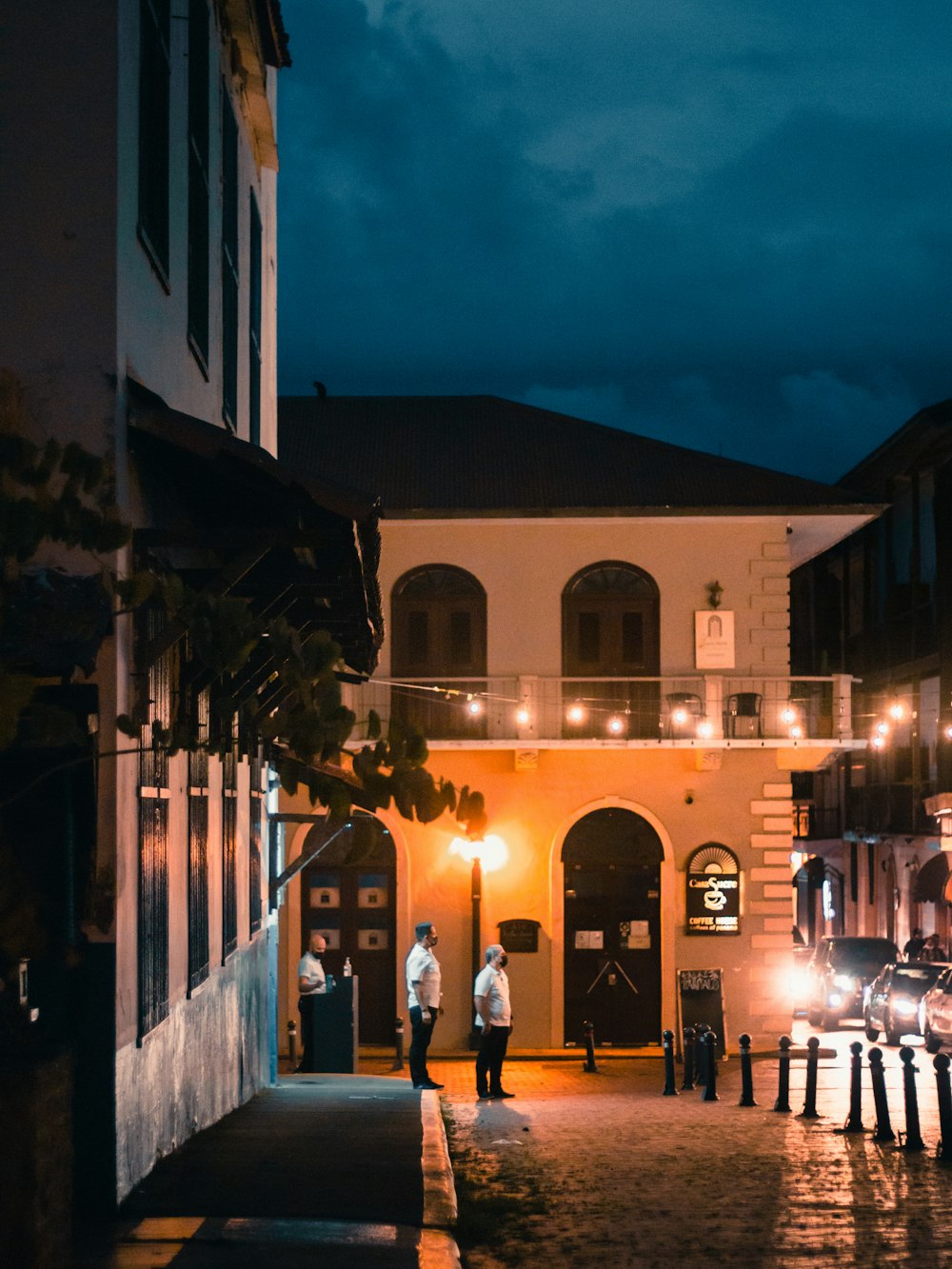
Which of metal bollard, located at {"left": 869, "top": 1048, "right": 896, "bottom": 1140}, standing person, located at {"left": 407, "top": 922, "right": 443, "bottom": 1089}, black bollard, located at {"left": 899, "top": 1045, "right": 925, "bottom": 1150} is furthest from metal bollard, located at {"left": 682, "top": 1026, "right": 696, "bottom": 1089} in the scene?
black bollard, located at {"left": 899, "top": 1045, "right": 925, "bottom": 1150}

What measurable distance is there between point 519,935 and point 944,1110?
40.4 ft

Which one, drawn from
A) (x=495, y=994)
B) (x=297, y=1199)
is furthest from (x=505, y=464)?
(x=297, y=1199)

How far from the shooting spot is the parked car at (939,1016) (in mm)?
24766

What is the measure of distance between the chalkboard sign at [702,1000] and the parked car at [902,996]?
4738 millimetres

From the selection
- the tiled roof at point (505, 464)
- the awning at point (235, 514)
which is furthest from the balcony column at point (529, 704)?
the awning at point (235, 514)

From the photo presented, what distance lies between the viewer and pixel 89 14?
9477 mm

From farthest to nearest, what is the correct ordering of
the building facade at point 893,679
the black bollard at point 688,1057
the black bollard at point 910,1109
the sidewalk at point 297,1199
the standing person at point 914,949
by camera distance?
the building facade at point 893,679 → the standing person at point 914,949 → the black bollard at point 688,1057 → the black bollard at point 910,1109 → the sidewalk at point 297,1199

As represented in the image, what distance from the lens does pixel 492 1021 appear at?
20.4m

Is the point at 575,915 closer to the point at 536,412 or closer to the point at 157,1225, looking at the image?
the point at 536,412

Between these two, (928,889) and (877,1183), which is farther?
(928,889)

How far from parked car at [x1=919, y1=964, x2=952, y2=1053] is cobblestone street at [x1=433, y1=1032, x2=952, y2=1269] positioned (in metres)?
4.15

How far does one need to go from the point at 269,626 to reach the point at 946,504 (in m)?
36.2

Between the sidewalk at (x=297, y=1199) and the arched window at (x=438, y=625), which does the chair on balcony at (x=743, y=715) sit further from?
the sidewalk at (x=297, y=1199)

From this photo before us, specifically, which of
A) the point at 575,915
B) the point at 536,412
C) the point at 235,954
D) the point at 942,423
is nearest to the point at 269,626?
the point at 235,954
